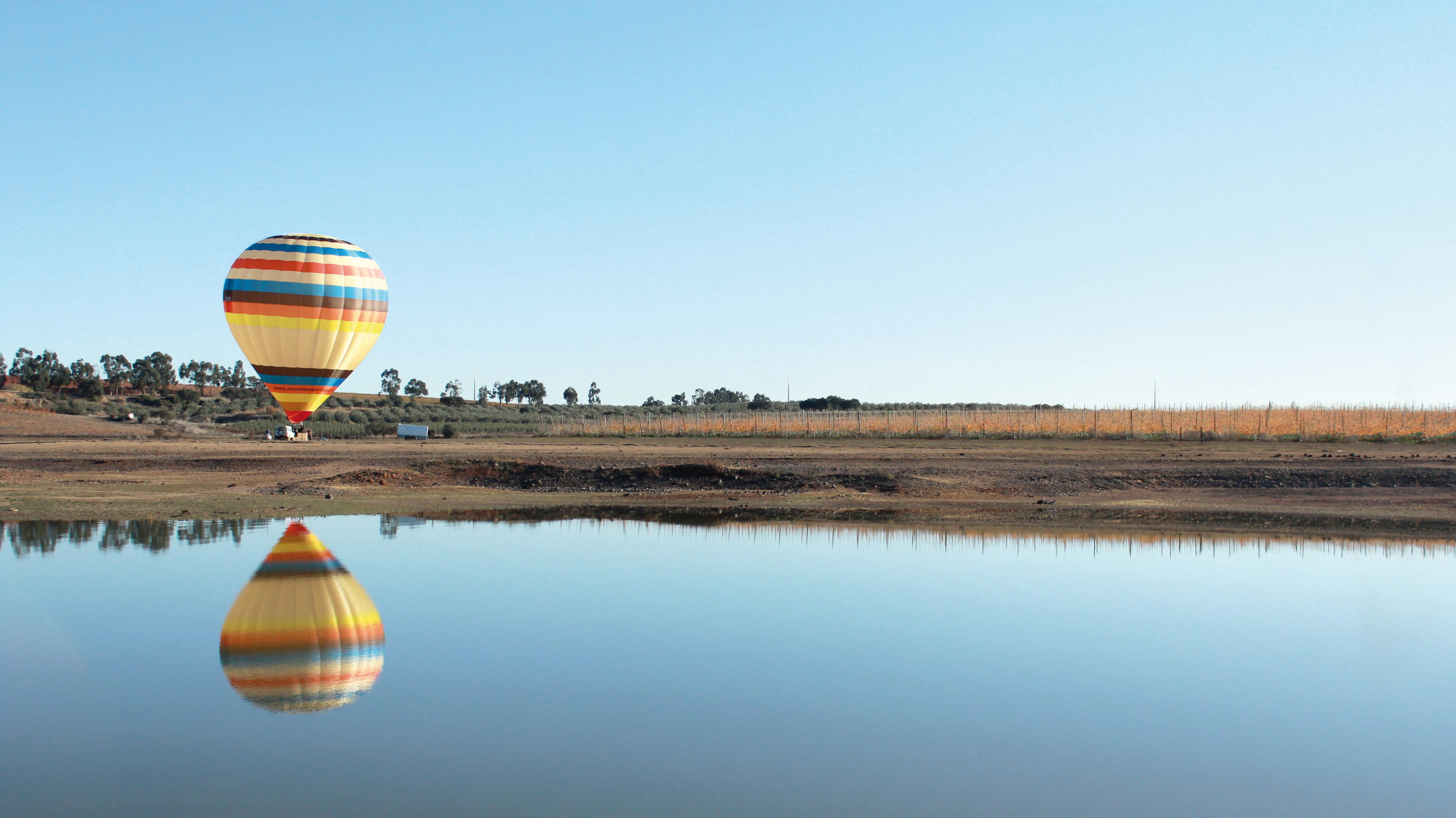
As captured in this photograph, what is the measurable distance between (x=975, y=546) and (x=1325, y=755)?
10.1 metres

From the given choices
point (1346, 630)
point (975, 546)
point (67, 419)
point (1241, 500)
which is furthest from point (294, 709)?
point (67, 419)

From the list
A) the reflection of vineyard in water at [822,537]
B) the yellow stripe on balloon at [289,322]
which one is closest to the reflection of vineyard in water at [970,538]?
the reflection of vineyard in water at [822,537]

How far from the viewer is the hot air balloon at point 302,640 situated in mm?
7566

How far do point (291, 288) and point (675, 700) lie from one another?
27029mm

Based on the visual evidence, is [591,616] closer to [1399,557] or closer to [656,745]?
[656,745]

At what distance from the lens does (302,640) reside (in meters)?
9.10

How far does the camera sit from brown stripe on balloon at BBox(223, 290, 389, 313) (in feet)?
99.1

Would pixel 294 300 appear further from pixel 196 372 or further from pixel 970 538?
pixel 196 372

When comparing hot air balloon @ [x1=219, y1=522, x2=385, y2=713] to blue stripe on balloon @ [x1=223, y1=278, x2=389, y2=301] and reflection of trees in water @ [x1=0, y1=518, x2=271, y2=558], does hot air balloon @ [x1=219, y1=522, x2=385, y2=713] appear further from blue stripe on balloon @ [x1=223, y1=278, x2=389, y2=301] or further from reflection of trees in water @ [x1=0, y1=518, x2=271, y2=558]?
blue stripe on balloon @ [x1=223, y1=278, x2=389, y2=301]

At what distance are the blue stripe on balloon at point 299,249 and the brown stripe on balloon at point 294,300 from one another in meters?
1.43

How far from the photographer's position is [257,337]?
30719 millimetres

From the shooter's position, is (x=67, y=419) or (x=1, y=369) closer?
(x=67, y=419)

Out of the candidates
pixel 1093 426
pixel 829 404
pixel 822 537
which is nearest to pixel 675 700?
pixel 822 537

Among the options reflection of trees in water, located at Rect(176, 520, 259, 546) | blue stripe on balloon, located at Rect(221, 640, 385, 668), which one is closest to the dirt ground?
reflection of trees in water, located at Rect(176, 520, 259, 546)
